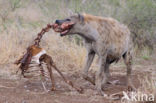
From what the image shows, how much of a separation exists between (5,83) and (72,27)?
181 cm

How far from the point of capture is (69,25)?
5910mm

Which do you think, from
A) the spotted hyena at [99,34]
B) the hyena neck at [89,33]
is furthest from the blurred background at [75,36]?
the hyena neck at [89,33]

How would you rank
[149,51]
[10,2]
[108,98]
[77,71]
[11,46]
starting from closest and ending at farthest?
[108,98], [77,71], [11,46], [149,51], [10,2]

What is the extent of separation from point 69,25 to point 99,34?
58 centimetres

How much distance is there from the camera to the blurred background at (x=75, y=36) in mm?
8650

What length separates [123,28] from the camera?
684 cm

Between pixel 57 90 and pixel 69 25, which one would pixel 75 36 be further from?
pixel 69 25

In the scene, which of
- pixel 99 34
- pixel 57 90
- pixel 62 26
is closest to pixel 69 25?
pixel 62 26

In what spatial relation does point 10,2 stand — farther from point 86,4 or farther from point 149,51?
point 149,51

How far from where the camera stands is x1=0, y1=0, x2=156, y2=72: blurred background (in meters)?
8.65

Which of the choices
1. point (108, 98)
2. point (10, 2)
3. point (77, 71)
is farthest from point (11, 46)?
point (108, 98)

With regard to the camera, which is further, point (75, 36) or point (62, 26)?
point (75, 36)

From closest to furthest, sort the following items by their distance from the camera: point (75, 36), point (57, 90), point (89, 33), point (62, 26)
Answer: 1. point (62, 26)
2. point (89, 33)
3. point (57, 90)
4. point (75, 36)

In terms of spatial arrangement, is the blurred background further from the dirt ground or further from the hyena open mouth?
the hyena open mouth
